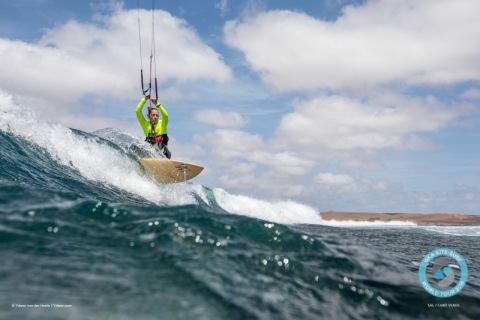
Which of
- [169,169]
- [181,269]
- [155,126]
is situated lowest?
[181,269]

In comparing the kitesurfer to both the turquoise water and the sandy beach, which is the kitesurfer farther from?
the sandy beach

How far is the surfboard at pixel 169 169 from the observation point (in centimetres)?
1109

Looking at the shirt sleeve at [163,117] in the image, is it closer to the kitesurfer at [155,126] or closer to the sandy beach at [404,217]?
the kitesurfer at [155,126]

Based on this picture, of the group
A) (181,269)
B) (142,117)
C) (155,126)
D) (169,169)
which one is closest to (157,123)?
(155,126)

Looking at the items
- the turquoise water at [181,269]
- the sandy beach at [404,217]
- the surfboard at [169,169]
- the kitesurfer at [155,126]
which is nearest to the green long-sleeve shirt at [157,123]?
the kitesurfer at [155,126]

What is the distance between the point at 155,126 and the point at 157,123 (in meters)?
0.11

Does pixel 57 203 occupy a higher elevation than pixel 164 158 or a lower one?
lower

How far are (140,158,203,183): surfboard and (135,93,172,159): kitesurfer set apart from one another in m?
0.60

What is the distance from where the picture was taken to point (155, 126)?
1150 centimetres

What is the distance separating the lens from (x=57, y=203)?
397cm

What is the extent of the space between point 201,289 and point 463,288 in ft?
8.77

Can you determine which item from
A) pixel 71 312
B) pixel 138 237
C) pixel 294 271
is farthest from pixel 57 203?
pixel 294 271

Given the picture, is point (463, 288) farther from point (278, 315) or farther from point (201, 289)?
point (201, 289)

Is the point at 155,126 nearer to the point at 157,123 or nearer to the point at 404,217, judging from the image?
the point at 157,123
